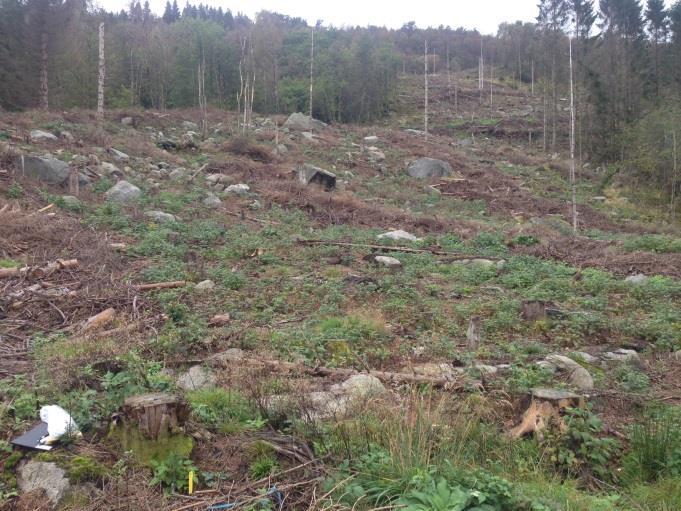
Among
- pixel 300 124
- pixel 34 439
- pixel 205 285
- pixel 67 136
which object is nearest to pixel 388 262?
pixel 205 285

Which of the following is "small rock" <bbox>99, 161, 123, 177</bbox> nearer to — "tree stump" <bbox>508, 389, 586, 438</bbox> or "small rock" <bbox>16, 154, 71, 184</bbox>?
"small rock" <bbox>16, 154, 71, 184</bbox>

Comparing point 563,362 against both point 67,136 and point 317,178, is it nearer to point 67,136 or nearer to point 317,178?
point 317,178

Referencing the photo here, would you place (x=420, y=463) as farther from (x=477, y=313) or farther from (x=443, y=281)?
(x=443, y=281)

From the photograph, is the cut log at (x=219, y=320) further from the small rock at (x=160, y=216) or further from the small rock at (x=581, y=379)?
the small rock at (x=160, y=216)

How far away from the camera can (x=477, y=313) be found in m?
7.39

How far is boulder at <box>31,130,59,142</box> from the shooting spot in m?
16.0

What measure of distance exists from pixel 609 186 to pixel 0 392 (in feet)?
86.1

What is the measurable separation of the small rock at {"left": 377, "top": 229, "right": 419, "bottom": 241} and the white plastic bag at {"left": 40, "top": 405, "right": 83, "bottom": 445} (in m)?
9.39

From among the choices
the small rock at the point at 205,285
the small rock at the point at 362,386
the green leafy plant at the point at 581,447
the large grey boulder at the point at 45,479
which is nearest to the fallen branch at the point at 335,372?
the small rock at the point at 362,386

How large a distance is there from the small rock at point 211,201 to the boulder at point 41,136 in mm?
5819

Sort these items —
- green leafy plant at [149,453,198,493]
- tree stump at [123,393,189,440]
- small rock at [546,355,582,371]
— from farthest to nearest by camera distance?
small rock at [546,355,582,371] < tree stump at [123,393,189,440] < green leafy plant at [149,453,198,493]

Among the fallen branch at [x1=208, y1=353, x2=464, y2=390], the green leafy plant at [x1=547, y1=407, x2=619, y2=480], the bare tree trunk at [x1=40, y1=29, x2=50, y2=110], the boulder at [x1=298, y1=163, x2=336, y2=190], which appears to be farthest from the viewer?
the bare tree trunk at [x1=40, y1=29, x2=50, y2=110]

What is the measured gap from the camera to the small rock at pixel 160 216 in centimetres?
1194

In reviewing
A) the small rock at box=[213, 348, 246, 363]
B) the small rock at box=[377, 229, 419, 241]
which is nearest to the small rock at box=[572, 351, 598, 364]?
the small rock at box=[213, 348, 246, 363]
